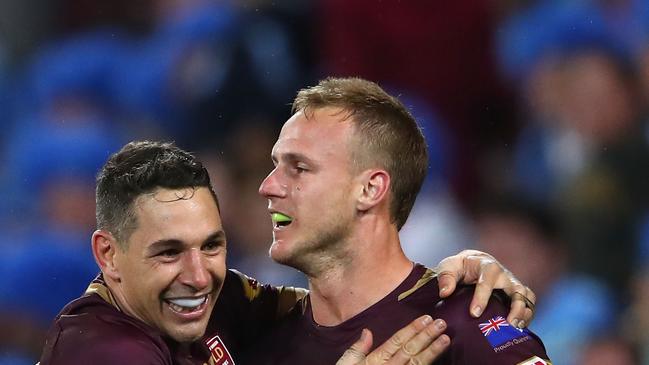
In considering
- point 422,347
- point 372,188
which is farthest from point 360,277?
point 422,347

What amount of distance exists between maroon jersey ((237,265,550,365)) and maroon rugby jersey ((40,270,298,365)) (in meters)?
0.07

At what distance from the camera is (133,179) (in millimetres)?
2863

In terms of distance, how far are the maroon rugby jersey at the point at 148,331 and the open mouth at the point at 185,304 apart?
77 millimetres

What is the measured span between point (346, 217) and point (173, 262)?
1.57ft

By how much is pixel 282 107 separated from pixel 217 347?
2.51 metres

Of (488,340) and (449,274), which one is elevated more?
(449,274)

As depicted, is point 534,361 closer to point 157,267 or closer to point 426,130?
point 157,267

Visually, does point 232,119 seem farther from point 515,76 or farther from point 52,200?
point 515,76

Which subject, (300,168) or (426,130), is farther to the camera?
(426,130)

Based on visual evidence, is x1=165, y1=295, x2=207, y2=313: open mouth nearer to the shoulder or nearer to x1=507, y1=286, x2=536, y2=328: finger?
the shoulder

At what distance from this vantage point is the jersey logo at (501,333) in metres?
2.79

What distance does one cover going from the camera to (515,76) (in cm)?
540

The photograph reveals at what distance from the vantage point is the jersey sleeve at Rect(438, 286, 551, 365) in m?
2.77

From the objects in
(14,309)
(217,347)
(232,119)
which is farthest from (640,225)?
(14,309)
